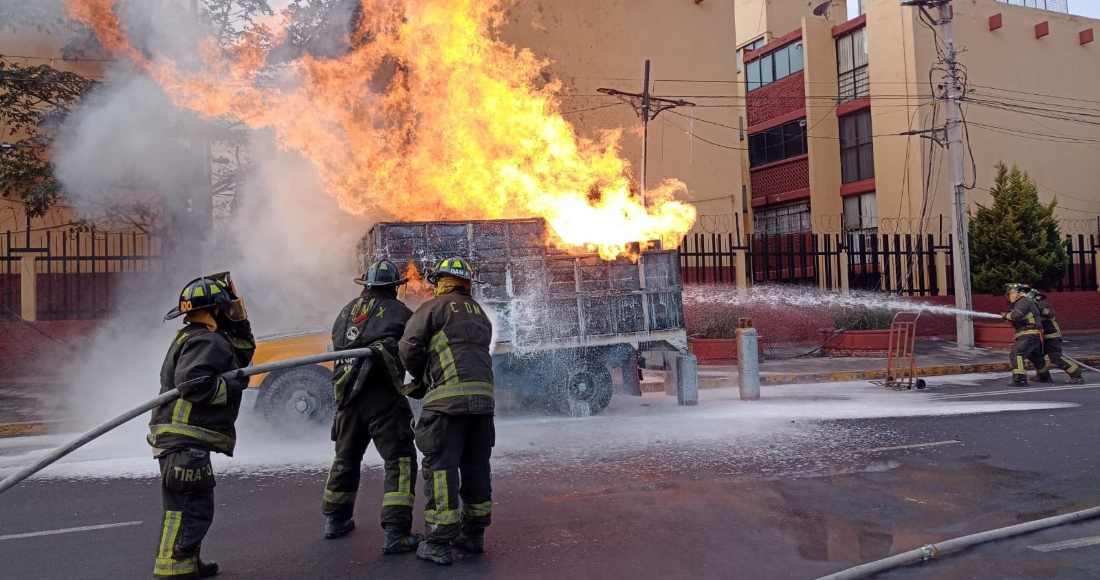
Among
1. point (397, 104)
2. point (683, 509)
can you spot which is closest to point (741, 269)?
point (397, 104)

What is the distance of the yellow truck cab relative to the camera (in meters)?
8.30

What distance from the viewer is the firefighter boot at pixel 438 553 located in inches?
173

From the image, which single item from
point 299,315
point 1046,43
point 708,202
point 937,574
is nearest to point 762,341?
point 708,202

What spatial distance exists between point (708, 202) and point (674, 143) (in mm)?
2202

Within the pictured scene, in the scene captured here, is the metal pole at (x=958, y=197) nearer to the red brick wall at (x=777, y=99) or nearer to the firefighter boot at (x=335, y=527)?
the red brick wall at (x=777, y=99)

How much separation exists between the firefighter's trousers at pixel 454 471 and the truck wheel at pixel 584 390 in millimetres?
4988

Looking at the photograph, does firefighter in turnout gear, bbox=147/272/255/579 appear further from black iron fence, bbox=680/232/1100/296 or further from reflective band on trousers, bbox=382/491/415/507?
black iron fence, bbox=680/232/1100/296

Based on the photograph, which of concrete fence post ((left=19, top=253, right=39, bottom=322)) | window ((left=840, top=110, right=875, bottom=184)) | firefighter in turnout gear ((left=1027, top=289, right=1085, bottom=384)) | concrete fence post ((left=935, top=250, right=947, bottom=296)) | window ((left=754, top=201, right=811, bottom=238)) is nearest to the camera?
firefighter in turnout gear ((left=1027, top=289, right=1085, bottom=384))

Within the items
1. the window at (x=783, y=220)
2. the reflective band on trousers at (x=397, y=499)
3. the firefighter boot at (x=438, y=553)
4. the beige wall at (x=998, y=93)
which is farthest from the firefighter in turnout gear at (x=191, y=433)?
the window at (x=783, y=220)

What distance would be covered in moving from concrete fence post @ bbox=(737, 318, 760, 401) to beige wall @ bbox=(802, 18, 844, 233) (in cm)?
1739

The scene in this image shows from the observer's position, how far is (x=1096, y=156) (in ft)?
91.5

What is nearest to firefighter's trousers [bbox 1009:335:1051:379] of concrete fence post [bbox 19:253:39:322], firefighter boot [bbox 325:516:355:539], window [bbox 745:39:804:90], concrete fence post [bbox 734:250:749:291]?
concrete fence post [bbox 734:250:749:291]

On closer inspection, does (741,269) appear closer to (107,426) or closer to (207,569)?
(207,569)

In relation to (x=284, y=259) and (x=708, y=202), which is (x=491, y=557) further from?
(x=708, y=202)
